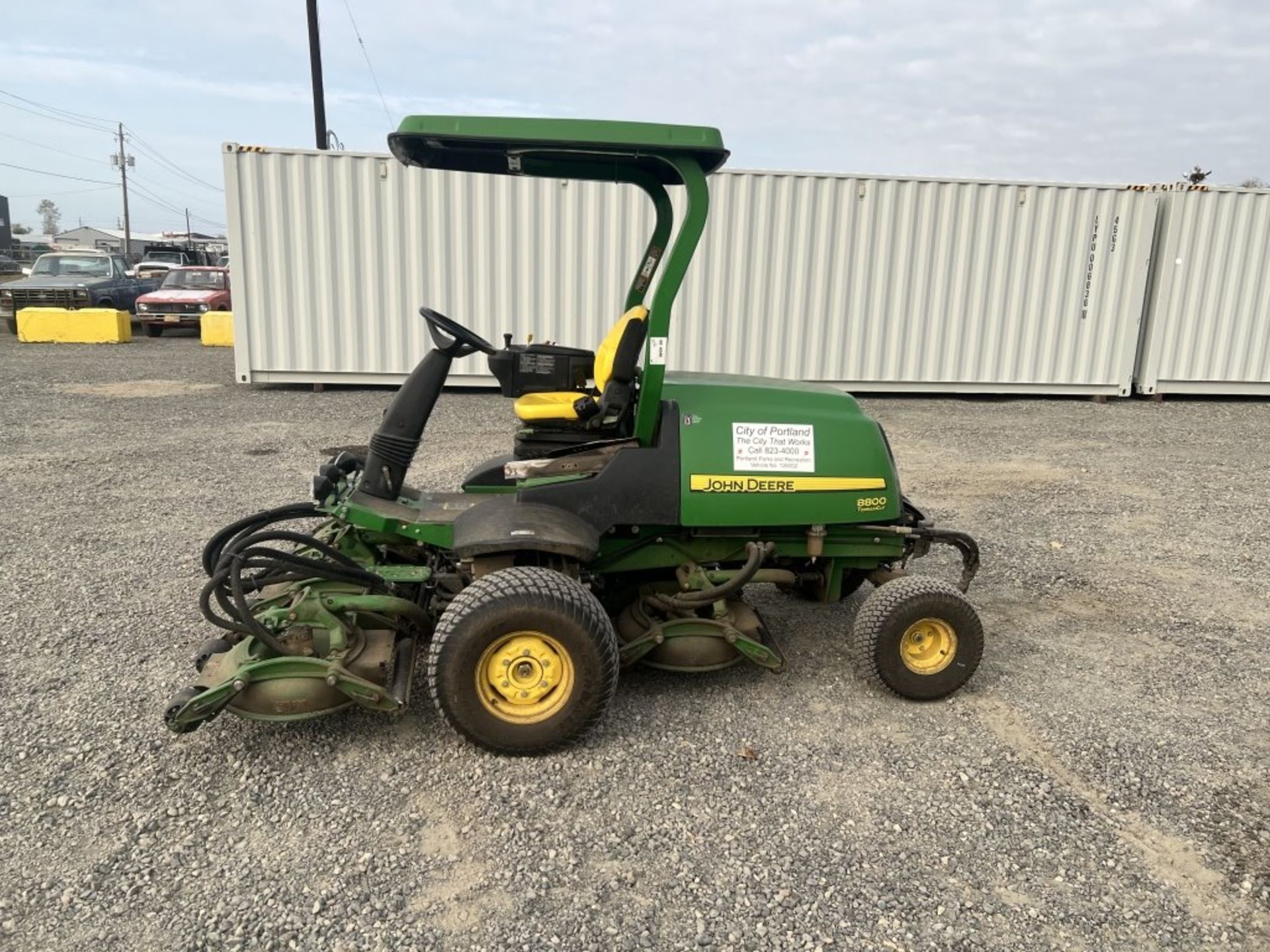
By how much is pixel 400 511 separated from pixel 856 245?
8344mm

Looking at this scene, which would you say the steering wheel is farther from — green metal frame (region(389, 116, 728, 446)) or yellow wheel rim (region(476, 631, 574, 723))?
yellow wheel rim (region(476, 631, 574, 723))

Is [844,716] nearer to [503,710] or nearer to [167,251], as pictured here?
[503,710]

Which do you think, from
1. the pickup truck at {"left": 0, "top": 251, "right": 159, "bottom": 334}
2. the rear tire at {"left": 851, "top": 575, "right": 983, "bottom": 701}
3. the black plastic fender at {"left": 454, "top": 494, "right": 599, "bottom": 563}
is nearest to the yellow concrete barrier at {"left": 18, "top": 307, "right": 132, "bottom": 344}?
the pickup truck at {"left": 0, "top": 251, "right": 159, "bottom": 334}

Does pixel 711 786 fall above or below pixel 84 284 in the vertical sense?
below

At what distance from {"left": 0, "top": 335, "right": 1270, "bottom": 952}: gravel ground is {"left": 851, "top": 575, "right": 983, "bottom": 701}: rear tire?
4.4 inches

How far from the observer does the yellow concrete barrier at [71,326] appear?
634 inches

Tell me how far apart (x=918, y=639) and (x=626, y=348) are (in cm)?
157

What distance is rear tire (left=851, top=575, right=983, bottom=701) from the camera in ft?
10.9

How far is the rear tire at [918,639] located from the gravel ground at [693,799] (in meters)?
0.11

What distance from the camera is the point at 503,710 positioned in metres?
2.95

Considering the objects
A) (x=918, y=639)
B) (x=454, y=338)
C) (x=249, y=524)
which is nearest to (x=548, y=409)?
(x=454, y=338)

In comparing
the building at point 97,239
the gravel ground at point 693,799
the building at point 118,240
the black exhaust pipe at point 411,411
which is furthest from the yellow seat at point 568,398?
the building at point 97,239

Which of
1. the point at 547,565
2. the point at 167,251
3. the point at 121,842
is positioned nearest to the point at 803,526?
the point at 547,565

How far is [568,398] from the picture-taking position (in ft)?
11.5
